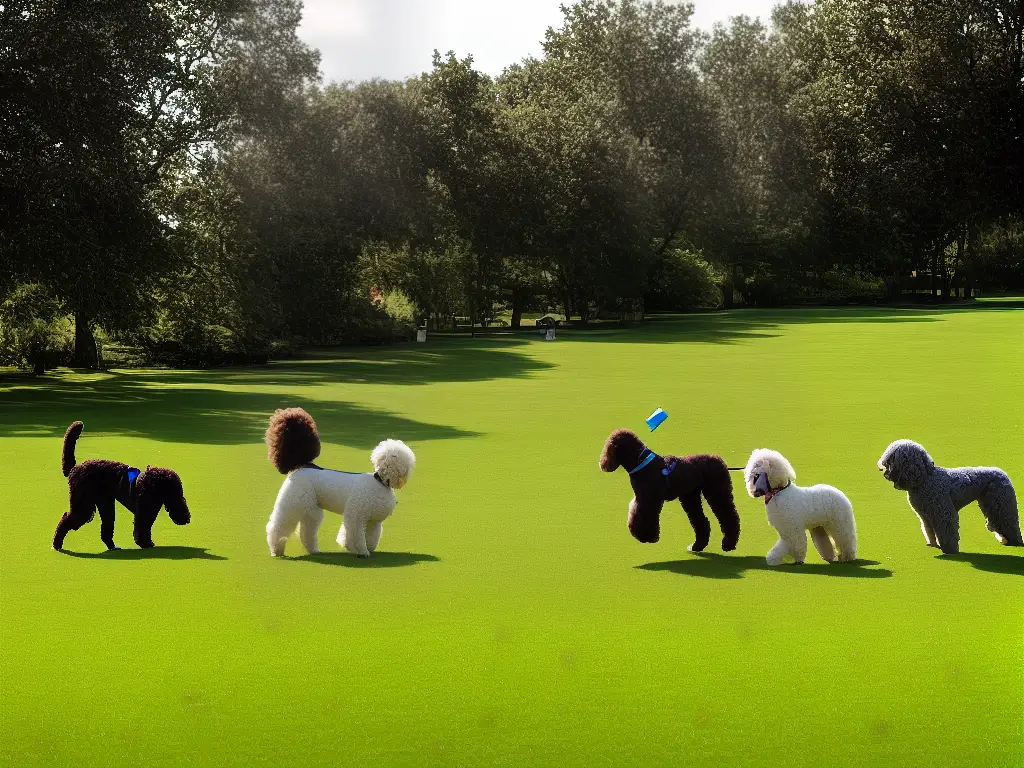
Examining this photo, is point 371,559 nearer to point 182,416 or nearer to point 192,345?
point 182,416

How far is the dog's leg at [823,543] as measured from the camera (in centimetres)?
1051

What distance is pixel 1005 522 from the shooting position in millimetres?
11023

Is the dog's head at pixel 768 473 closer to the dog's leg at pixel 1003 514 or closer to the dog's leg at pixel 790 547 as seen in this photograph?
the dog's leg at pixel 790 547

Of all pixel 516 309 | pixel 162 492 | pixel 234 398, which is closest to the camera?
pixel 162 492

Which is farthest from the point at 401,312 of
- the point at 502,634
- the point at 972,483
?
the point at 502,634

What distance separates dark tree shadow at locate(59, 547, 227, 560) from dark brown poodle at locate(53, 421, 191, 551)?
0.19 meters

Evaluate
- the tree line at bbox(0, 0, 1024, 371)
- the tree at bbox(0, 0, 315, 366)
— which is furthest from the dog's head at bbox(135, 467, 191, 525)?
the tree at bbox(0, 0, 315, 366)

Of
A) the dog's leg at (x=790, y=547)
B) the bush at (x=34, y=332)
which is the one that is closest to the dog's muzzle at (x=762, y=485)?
the dog's leg at (x=790, y=547)

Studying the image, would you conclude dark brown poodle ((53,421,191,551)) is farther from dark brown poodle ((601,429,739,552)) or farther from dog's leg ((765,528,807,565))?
dog's leg ((765,528,807,565))

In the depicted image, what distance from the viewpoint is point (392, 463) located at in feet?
34.5

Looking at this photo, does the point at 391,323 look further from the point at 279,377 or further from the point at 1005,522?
the point at 1005,522

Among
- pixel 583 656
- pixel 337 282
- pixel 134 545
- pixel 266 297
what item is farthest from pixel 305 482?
pixel 337 282

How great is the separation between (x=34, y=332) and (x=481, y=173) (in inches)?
1175

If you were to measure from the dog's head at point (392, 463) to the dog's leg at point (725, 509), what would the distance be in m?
2.53
